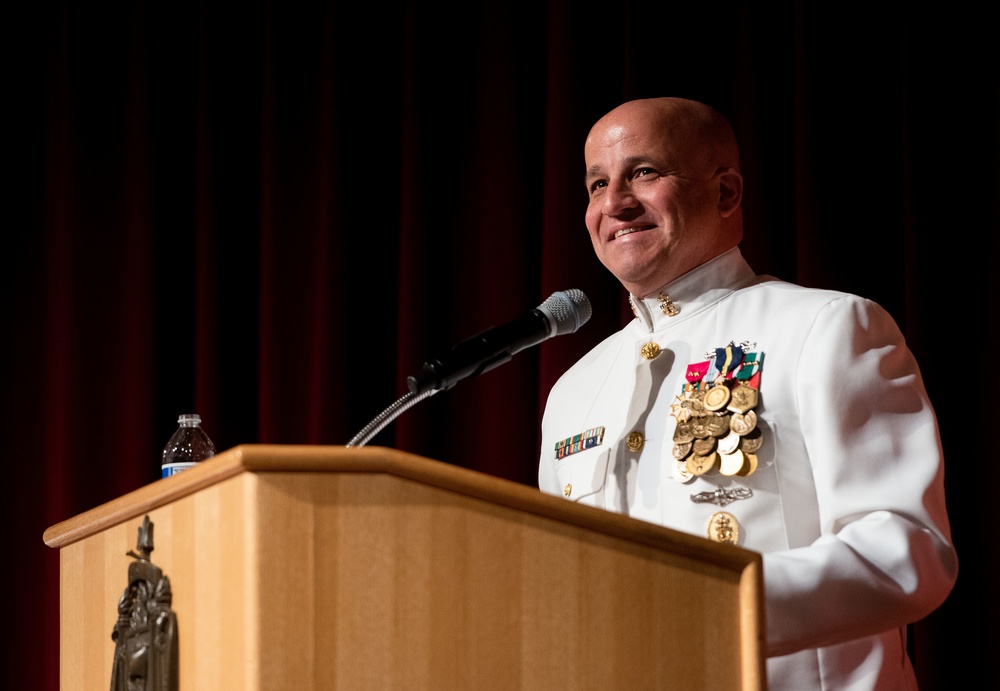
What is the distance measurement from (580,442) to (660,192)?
14.3 inches

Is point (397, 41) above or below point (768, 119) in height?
above

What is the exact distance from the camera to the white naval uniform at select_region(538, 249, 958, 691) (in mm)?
1188

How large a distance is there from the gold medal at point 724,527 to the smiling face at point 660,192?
0.41 meters

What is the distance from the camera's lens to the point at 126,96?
2844 mm

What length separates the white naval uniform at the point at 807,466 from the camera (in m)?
1.19

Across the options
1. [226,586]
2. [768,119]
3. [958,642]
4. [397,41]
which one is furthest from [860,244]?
[226,586]

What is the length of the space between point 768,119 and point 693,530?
1047 mm

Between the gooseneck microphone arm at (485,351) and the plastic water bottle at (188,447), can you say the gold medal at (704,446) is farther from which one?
the plastic water bottle at (188,447)

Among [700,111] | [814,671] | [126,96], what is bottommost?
[814,671]

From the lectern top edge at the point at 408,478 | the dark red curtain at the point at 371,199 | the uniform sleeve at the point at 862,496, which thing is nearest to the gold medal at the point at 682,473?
the uniform sleeve at the point at 862,496

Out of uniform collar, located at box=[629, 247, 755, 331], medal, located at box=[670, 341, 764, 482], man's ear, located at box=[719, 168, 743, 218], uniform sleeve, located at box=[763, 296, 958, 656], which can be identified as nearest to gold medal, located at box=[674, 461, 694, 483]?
medal, located at box=[670, 341, 764, 482]

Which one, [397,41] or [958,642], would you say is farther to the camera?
[397,41]

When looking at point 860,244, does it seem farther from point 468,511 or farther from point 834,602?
point 468,511

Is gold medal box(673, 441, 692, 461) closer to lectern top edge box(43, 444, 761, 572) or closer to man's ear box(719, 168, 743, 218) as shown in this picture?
man's ear box(719, 168, 743, 218)
